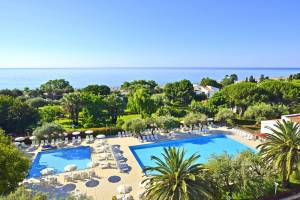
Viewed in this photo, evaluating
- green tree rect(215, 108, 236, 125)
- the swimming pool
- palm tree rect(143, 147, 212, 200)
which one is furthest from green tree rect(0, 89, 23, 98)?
palm tree rect(143, 147, 212, 200)

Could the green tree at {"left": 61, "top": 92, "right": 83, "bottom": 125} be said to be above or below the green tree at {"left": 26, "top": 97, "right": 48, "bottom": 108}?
above

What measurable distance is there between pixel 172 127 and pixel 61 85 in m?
45.4

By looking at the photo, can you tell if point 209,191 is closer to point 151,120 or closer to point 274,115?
point 151,120

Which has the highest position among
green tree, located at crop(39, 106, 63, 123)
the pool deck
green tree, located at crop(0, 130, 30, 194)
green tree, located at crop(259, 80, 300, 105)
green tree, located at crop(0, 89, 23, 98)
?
green tree, located at crop(259, 80, 300, 105)

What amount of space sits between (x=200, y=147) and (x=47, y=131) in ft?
50.8

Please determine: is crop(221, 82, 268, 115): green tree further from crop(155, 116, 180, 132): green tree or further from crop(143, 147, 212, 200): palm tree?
crop(143, 147, 212, 200): palm tree

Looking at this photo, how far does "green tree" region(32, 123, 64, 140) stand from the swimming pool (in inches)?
90.2

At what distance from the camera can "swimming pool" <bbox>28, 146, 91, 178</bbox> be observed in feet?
64.0

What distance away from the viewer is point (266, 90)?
36812 mm

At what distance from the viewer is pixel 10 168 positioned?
39.9 ft

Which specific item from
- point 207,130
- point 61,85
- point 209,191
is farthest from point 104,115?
point 61,85

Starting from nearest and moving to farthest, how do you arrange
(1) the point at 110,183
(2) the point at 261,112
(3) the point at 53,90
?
(1) the point at 110,183 < (2) the point at 261,112 < (3) the point at 53,90

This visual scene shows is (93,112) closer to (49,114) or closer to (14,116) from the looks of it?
(49,114)

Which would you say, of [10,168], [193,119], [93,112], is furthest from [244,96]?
[10,168]
